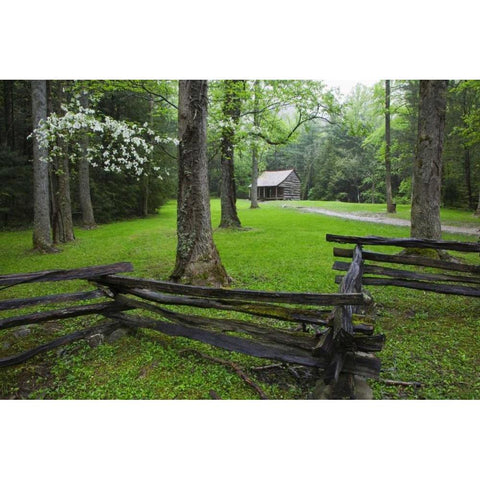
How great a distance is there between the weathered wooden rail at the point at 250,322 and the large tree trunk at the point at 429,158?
4524 mm

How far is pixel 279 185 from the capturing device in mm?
42125

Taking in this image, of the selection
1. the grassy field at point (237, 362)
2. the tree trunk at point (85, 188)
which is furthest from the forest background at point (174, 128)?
the grassy field at point (237, 362)

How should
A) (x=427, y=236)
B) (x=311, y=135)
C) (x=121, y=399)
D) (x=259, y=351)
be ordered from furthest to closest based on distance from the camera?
(x=311, y=135) < (x=427, y=236) < (x=259, y=351) < (x=121, y=399)

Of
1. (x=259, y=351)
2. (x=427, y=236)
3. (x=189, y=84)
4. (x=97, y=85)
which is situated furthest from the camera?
(x=427, y=236)

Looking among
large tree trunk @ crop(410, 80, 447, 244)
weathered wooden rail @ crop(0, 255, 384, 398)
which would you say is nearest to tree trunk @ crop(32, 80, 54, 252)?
weathered wooden rail @ crop(0, 255, 384, 398)

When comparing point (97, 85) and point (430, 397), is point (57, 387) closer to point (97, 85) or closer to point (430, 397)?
point (430, 397)

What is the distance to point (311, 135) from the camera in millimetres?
50812

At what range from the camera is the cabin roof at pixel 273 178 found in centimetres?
4184

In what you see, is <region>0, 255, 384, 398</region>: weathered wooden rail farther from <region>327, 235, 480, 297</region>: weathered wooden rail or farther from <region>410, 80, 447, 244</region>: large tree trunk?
<region>410, 80, 447, 244</region>: large tree trunk

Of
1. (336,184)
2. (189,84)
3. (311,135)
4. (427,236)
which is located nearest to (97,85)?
(189,84)

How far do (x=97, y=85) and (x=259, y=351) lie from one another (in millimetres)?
6509

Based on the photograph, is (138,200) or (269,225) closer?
(269,225)

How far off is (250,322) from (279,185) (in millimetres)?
40042

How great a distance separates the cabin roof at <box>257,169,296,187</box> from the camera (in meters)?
41.8
